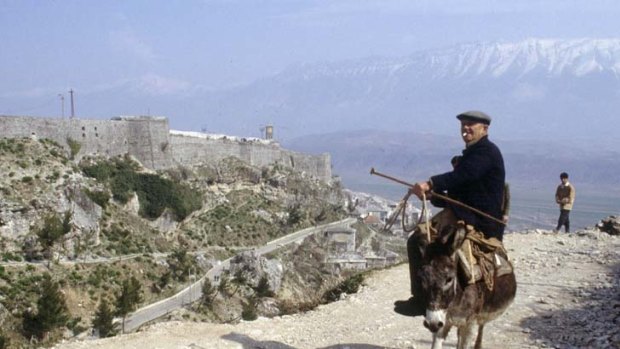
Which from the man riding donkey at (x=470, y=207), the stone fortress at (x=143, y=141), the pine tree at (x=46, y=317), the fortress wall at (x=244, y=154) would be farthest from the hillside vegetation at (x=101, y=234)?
the man riding donkey at (x=470, y=207)

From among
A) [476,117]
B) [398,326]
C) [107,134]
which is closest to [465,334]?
[476,117]

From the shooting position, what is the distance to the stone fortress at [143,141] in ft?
118

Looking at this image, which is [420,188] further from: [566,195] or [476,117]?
[566,195]

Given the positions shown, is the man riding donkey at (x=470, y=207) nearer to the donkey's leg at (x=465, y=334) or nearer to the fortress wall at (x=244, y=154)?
the donkey's leg at (x=465, y=334)

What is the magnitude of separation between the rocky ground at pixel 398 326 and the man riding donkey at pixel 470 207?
2024 mm

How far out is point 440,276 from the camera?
5059mm

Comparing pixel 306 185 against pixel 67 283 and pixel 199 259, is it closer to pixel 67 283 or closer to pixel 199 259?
pixel 199 259

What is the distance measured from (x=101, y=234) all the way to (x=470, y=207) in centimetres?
3036

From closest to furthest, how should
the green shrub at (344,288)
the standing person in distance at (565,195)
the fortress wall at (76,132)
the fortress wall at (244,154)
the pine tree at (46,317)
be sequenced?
the green shrub at (344,288) < the standing person in distance at (565,195) < the pine tree at (46,317) < the fortress wall at (76,132) < the fortress wall at (244,154)

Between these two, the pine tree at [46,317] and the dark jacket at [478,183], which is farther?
the pine tree at [46,317]

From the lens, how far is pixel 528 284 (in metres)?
11.1

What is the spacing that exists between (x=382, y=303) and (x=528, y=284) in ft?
9.35

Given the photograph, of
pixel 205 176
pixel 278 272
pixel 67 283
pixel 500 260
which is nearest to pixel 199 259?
pixel 278 272

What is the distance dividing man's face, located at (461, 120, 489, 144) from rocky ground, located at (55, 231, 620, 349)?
9.10 ft
